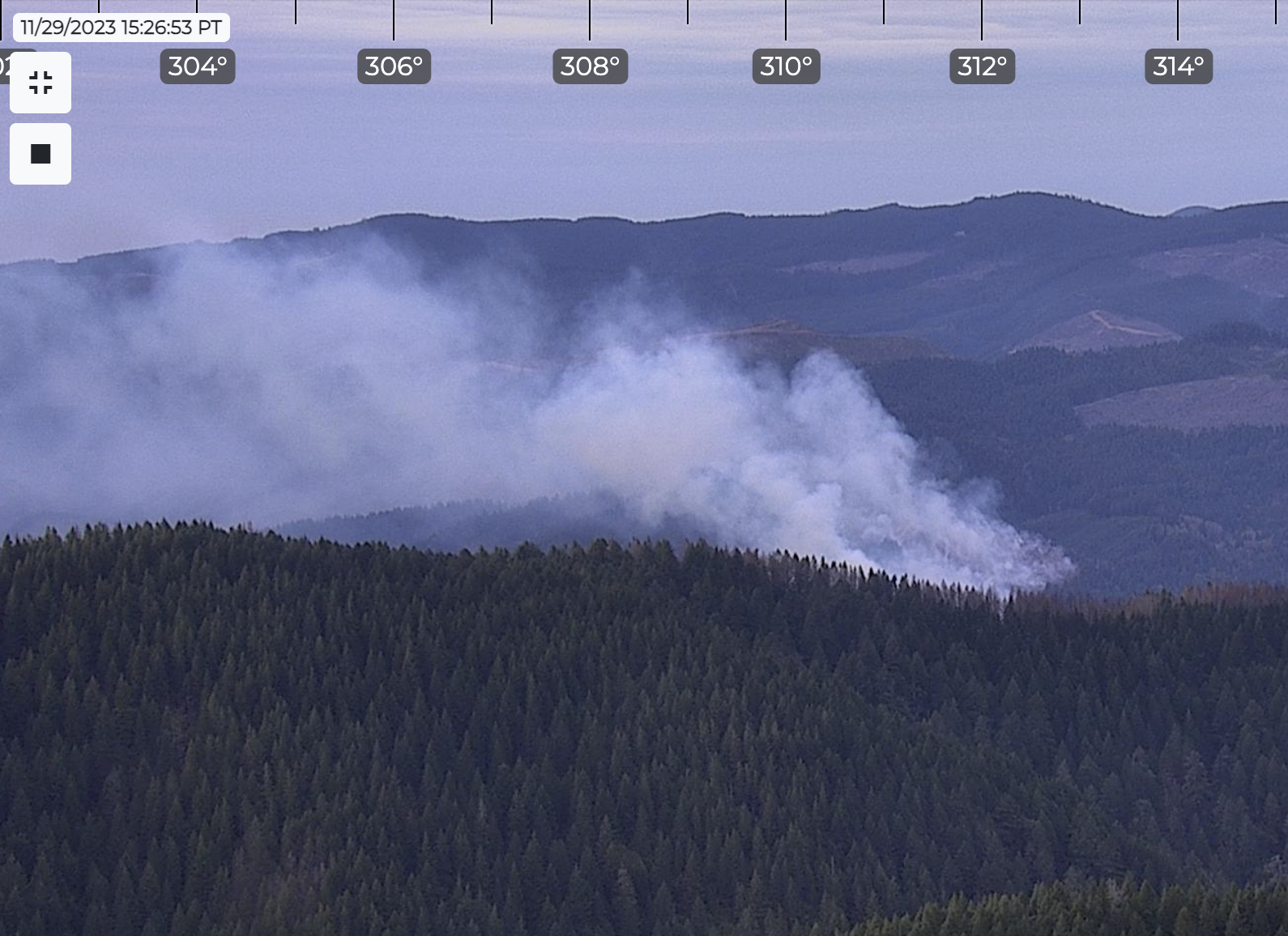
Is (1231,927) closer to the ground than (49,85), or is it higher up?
closer to the ground

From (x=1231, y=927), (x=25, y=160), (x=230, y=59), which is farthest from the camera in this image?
(x=1231, y=927)

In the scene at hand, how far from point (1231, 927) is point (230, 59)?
93.4m

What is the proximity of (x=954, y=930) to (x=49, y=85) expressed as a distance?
94391 millimetres

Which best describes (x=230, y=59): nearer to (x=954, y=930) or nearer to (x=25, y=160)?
(x=25, y=160)

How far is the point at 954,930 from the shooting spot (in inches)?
7854

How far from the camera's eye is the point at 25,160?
15100 cm

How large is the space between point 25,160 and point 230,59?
19009 mm

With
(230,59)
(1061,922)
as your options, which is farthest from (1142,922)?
(230,59)

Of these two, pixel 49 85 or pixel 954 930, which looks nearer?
pixel 49 85

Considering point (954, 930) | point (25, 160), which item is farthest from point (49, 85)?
point (954, 930)

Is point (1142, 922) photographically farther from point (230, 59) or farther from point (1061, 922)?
point (230, 59)

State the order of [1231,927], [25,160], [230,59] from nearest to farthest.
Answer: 1. [25,160]
2. [230,59]
3. [1231,927]

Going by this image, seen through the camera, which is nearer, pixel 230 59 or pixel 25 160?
pixel 25 160

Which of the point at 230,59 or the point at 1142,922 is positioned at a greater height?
the point at 230,59
